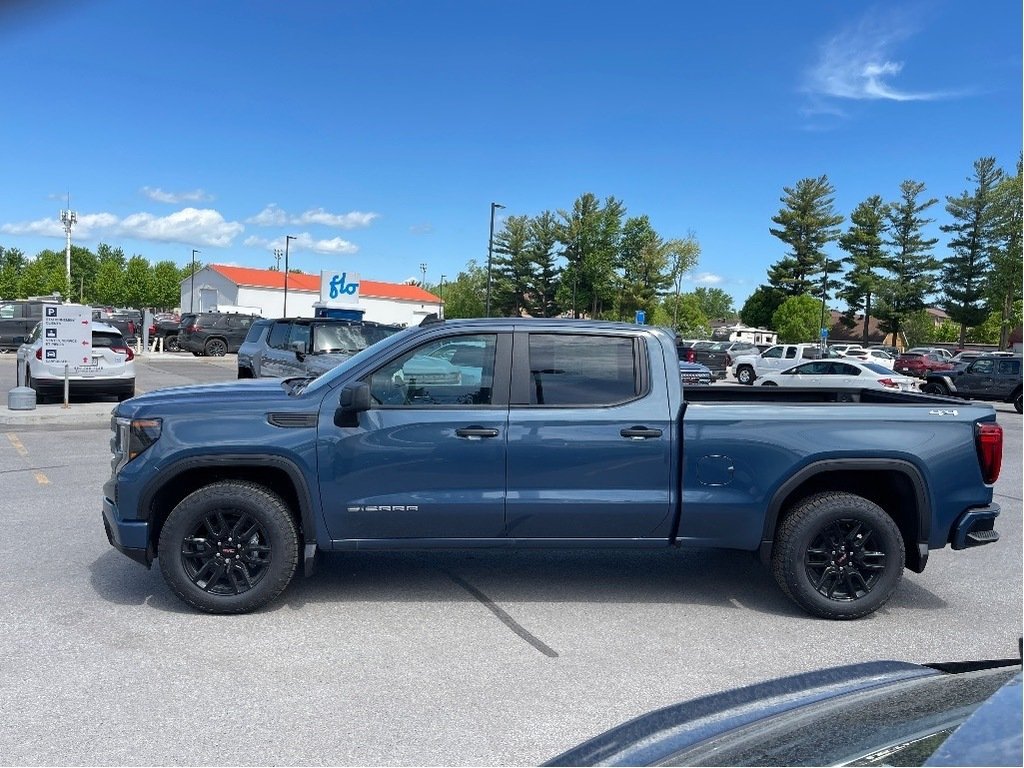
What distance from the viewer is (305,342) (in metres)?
15.1

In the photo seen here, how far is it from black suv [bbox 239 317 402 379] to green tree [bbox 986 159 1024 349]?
6650 cm

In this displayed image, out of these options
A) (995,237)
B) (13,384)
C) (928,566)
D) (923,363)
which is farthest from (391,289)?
(928,566)

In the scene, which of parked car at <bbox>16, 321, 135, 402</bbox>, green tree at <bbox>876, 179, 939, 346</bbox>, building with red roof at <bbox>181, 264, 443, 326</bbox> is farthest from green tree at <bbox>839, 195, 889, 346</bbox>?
parked car at <bbox>16, 321, 135, 402</bbox>

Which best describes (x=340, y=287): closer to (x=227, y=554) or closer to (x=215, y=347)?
(x=215, y=347)

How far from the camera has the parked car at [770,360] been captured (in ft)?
117

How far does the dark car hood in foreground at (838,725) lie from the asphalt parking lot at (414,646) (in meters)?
1.22

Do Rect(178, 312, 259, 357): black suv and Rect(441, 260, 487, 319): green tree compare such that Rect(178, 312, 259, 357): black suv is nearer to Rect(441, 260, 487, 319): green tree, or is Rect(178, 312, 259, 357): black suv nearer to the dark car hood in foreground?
the dark car hood in foreground

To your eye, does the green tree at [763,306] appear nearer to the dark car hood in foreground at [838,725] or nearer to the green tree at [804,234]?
the green tree at [804,234]

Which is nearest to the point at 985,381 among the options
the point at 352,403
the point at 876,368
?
the point at 876,368

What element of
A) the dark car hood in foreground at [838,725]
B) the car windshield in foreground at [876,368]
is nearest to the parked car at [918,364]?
the car windshield in foreground at [876,368]

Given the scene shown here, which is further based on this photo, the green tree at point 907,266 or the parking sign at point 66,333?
the green tree at point 907,266

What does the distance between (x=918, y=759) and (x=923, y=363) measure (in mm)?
50003

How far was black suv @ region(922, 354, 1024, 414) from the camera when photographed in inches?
968

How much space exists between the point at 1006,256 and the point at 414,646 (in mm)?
78492
